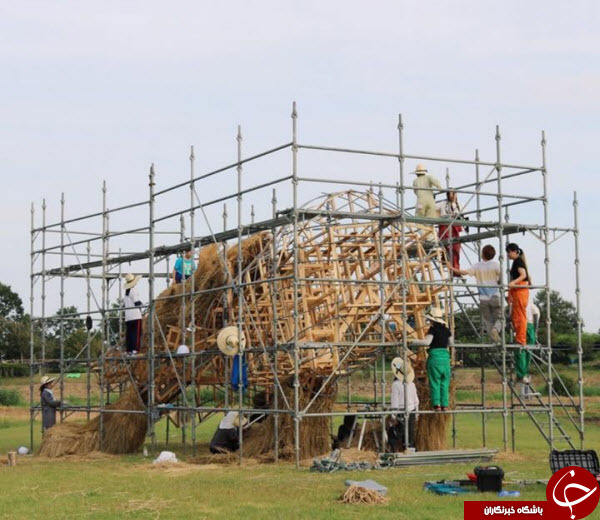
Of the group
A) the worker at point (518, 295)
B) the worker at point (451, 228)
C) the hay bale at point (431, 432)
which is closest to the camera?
the hay bale at point (431, 432)

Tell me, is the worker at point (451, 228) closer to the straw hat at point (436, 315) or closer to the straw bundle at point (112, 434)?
the straw hat at point (436, 315)

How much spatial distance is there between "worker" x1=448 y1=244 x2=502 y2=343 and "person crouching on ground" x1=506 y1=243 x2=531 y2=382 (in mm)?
298

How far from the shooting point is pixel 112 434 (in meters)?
28.1

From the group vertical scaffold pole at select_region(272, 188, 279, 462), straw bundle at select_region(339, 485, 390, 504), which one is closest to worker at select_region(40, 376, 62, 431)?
vertical scaffold pole at select_region(272, 188, 279, 462)

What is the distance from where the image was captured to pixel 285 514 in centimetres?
1555

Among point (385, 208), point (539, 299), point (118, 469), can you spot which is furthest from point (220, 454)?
point (539, 299)

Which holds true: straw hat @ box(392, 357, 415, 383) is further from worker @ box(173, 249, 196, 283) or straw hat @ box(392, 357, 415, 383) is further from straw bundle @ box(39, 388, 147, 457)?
straw bundle @ box(39, 388, 147, 457)

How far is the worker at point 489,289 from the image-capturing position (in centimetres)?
2505

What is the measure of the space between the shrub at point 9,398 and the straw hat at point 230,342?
30405 mm

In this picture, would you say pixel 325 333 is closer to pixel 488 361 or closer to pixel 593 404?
pixel 488 361

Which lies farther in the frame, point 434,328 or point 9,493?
point 434,328

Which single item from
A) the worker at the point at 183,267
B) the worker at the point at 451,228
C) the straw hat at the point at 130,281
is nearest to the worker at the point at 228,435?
the worker at the point at 183,267

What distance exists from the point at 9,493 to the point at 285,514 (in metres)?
5.66

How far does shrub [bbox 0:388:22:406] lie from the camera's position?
172ft
